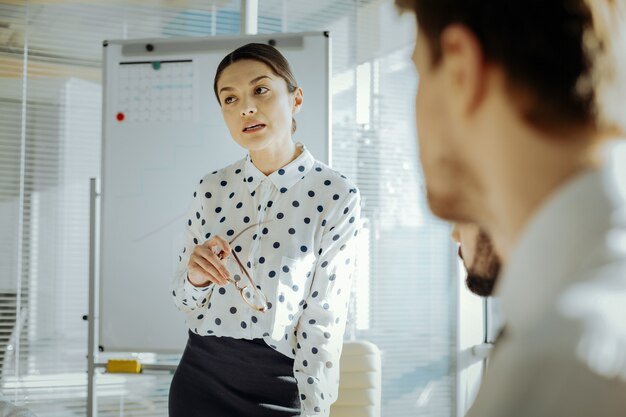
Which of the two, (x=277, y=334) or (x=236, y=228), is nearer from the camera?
(x=277, y=334)

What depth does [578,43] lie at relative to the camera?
1.11ft

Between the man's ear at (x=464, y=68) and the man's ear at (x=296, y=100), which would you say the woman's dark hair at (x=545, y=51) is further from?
the man's ear at (x=296, y=100)

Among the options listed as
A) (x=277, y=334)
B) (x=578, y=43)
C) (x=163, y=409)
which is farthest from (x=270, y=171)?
(x=163, y=409)

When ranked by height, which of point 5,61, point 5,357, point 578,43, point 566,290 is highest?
point 5,61

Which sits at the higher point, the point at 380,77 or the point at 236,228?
the point at 380,77

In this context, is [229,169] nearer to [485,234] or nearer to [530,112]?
[485,234]

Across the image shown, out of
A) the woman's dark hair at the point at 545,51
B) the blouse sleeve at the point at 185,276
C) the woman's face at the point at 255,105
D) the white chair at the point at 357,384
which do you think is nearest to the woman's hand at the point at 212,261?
the blouse sleeve at the point at 185,276

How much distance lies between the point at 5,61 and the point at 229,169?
5.84 feet

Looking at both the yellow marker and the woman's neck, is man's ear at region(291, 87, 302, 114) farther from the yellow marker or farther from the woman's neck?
the yellow marker

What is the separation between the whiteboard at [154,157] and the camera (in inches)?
103

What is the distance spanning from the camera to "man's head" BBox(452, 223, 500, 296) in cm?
50

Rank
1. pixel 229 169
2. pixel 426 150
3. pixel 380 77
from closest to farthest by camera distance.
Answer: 1. pixel 426 150
2. pixel 229 169
3. pixel 380 77

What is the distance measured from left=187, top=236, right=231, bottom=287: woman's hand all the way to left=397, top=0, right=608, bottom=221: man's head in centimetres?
123

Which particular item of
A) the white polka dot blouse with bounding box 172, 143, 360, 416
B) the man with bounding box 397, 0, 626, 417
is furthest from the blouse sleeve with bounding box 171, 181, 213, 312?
the man with bounding box 397, 0, 626, 417
